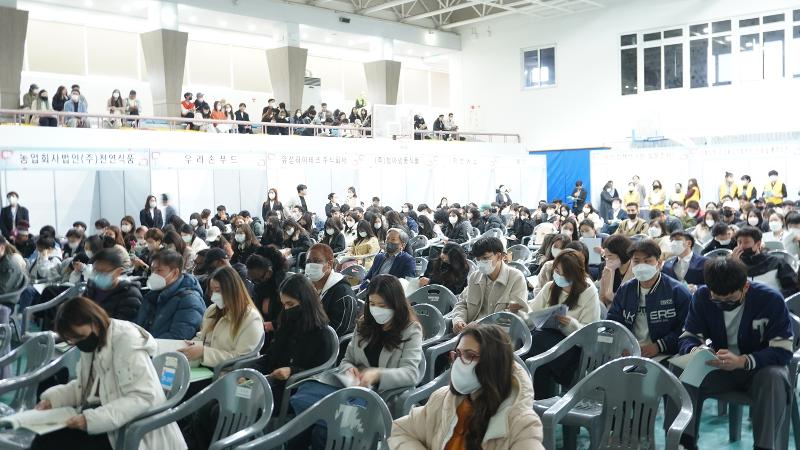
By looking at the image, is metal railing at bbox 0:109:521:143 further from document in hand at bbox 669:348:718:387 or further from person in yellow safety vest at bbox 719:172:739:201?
document in hand at bbox 669:348:718:387

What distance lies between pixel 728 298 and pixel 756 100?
19.2m

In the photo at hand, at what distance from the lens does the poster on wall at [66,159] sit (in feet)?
41.1

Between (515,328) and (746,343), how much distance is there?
1.40 meters

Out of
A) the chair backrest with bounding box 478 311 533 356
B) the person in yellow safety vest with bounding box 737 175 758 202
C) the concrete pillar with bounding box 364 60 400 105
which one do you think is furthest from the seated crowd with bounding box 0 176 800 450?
the concrete pillar with bounding box 364 60 400 105

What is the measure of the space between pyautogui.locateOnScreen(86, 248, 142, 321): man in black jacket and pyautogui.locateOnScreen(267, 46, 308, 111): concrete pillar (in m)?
16.9

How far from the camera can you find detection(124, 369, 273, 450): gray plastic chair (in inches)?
132

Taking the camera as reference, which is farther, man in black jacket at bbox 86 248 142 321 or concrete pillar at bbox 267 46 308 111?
concrete pillar at bbox 267 46 308 111

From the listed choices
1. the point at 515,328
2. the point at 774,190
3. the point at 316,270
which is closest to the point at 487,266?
the point at 515,328

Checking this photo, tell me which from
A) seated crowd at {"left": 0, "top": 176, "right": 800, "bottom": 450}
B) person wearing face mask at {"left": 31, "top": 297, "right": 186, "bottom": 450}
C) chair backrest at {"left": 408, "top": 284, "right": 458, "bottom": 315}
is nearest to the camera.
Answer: seated crowd at {"left": 0, "top": 176, "right": 800, "bottom": 450}

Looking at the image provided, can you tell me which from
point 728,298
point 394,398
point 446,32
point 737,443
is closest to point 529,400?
point 394,398

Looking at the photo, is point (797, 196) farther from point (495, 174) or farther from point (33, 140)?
point (33, 140)

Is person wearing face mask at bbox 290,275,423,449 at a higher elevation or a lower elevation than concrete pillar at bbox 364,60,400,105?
lower

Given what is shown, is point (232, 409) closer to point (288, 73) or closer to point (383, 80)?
point (288, 73)

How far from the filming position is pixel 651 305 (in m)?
4.48
